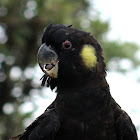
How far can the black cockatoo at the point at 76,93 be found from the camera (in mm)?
2373

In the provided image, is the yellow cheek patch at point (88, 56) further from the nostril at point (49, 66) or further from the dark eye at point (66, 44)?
the nostril at point (49, 66)

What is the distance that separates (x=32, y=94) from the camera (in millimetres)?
5430

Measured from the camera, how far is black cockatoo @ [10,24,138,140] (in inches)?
93.4

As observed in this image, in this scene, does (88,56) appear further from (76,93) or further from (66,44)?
(76,93)

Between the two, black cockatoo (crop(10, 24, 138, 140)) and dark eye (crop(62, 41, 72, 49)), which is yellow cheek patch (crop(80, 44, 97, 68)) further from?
dark eye (crop(62, 41, 72, 49))

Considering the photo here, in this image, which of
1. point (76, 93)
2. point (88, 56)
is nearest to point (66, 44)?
point (88, 56)

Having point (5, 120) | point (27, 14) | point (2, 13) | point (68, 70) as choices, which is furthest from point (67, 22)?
point (68, 70)

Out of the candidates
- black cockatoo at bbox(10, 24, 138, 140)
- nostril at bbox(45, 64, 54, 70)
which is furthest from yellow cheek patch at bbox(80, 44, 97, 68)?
nostril at bbox(45, 64, 54, 70)

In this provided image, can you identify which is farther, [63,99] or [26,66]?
[26,66]

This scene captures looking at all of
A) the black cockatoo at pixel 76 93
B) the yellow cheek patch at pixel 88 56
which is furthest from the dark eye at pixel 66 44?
the yellow cheek patch at pixel 88 56

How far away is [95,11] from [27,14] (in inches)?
68.8

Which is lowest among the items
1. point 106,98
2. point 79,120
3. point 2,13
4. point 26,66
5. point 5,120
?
point 79,120

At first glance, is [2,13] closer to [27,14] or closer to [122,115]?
[27,14]

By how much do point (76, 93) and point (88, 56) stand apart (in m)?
0.30
